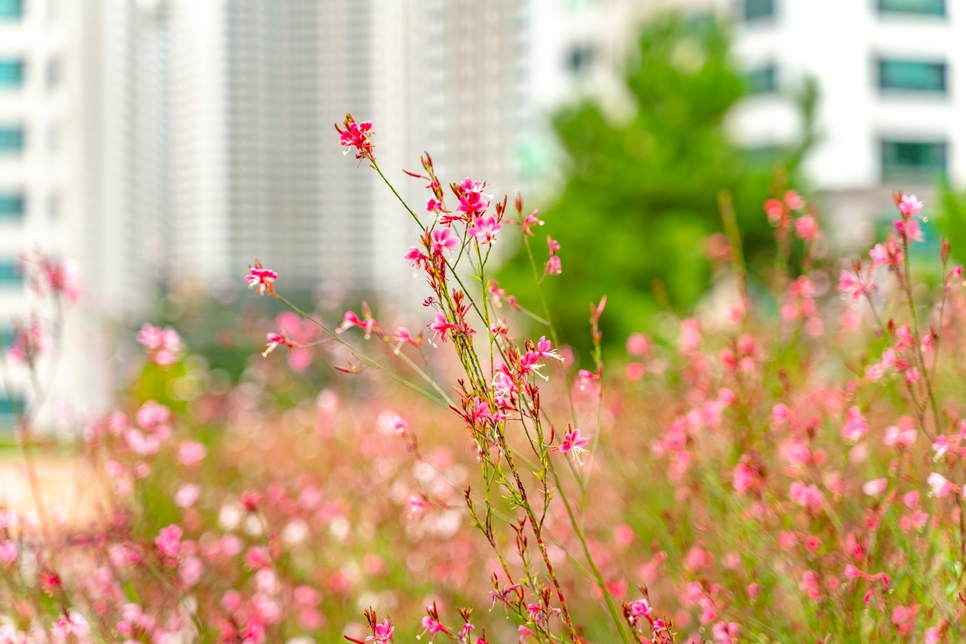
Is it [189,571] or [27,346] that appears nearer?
[27,346]

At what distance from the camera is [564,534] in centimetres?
392

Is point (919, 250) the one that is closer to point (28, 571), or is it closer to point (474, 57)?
point (28, 571)

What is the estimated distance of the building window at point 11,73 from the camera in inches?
1298

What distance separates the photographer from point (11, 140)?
33312 mm

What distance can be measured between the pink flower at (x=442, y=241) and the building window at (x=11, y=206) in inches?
1459

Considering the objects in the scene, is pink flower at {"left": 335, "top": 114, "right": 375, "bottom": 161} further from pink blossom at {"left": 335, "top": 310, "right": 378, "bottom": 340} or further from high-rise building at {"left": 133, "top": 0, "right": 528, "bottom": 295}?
high-rise building at {"left": 133, "top": 0, "right": 528, "bottom": 295}

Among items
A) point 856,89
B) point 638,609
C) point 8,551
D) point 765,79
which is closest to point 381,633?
point 638,609

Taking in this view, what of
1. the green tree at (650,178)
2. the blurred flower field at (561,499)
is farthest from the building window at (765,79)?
the blurred flower field at (561,499)

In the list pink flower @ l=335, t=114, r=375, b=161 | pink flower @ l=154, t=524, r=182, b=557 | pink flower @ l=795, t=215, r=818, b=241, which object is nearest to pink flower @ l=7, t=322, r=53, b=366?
pink flower @ l=154, t=524, r=182, b=557

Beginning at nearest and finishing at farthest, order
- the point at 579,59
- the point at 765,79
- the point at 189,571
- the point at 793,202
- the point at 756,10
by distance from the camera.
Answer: the point at 793,202
the point at 189,571
the point at 765,79
the point at 756,10
the point at 579,59

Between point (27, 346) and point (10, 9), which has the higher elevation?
point (10, 9)

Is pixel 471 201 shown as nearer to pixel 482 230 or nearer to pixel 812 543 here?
pixel 482 230

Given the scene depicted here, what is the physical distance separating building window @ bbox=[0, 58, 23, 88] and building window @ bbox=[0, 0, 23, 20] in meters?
1.80

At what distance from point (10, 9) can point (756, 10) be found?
30.3 meters
